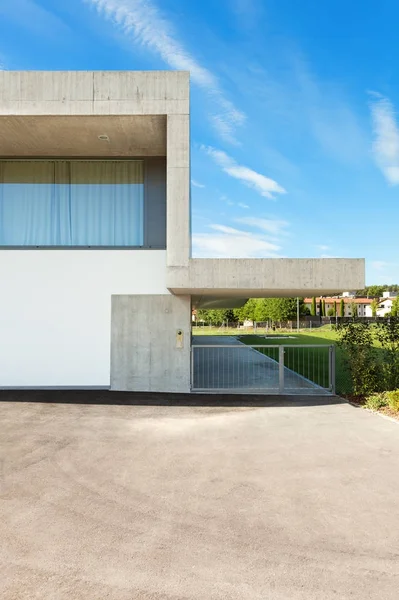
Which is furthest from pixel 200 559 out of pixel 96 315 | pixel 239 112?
pixel 239 112

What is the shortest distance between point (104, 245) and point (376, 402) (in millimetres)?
9627

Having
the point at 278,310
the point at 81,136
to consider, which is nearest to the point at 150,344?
the point at 81,136

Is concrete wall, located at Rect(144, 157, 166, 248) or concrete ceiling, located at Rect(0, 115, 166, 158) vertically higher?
concrete ceiling, located at Rect(0, 115, 166, 158)

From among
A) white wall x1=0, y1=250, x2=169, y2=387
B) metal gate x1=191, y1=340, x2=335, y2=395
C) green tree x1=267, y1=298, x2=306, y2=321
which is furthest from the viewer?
green tree x1=267, y1=298, x2=306, y2=321

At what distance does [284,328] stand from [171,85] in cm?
5568

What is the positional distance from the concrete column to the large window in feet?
8.12

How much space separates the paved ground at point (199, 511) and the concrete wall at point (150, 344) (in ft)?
11.3

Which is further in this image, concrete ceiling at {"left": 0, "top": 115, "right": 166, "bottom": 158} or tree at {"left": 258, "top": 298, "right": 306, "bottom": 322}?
tree at {"left": 258, "top": 298, "right": 306, "bottom": 322}

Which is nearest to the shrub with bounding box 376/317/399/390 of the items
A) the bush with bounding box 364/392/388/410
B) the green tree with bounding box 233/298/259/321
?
the bush with bounding box 364/392/388/410

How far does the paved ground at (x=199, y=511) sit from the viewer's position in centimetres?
340

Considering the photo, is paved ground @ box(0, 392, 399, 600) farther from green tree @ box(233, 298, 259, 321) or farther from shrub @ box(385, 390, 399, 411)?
green tree @ box(233, 298, 259, 321)

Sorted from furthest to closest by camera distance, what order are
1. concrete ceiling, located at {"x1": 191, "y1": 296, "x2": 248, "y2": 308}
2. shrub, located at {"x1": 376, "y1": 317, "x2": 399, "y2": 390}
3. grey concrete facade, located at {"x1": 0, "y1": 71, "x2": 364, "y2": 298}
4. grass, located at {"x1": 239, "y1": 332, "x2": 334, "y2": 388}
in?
concrete ceiling, located at {"x1": 191, "y1": 296, "x2": 248, "y2": 308} → grass, located at {"x1": 239, "y1": 332, "x2": 334, "y2": 388} → shrub, located at {"x1": 376, "y1": 317, "x2": 399, "y2": 390} → grey concrete facade, located at {"x1": 0, "y1": 71, "x2": 364, "y2": 298}

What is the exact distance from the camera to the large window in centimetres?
1288

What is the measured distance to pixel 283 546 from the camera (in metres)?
3.93
